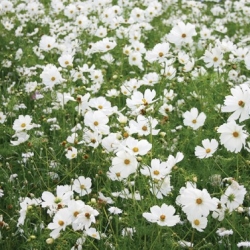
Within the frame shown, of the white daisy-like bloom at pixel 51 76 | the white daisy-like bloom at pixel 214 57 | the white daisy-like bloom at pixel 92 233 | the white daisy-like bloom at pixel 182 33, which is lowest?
the white daisy-like bloom at pixel 92 233

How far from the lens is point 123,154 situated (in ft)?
5.74

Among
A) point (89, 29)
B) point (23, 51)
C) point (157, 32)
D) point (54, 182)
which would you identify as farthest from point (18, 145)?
point (157, 32)

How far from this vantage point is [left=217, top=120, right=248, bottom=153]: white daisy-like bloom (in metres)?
1.76

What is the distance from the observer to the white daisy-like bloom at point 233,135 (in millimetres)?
1757

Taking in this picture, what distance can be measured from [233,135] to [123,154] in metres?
0.42

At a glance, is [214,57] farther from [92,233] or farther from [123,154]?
[92,233]

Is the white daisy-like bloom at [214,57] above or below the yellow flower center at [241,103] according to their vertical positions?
above

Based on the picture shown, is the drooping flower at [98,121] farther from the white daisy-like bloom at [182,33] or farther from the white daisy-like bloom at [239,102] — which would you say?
the white daisy-like bloom at [182,33]

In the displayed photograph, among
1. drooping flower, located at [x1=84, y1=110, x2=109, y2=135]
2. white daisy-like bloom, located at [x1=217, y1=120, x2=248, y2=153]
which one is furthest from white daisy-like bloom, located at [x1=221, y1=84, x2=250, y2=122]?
drooping flower, located at [x1=84, y1=110, x2=109, y2=135]

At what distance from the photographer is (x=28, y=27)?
5.10m

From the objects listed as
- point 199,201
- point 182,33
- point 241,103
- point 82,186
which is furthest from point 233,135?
point 182,33

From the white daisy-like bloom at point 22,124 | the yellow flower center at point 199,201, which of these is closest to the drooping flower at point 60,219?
the yellow flower center at point 199,201

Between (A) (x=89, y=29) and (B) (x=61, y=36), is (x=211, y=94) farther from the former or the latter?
(B) (x=61, y=36)

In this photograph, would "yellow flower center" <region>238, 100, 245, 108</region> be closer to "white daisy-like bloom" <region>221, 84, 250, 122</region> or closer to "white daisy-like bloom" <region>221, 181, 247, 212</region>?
"white daisy-like bloom" <region>221, 84, 250, 122</region>
